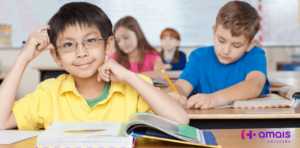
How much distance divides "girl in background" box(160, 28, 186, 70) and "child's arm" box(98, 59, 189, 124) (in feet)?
8.98

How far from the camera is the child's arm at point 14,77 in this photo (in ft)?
3.01

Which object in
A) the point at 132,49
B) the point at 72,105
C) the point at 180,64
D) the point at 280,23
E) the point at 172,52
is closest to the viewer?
the point at 72,105

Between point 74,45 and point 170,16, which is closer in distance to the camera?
point 74,45

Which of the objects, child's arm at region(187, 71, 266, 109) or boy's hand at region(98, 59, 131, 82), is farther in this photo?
child's arm at region(187, 71, 266, 109)

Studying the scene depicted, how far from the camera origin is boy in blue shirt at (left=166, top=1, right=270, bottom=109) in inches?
49.1

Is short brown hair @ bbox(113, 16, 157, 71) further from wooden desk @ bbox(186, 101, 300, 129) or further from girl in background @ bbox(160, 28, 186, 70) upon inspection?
wooden desk @ bbox(186, 101, 300, 129)

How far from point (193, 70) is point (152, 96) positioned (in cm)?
70

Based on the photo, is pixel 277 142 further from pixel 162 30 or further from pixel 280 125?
pixel 162 30

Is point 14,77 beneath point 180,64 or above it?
above

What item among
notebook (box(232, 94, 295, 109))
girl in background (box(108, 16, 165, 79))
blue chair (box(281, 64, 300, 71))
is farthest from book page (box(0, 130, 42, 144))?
blue chair (box(281, 64, 300, 71))

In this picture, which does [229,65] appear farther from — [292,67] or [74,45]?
[292,67]

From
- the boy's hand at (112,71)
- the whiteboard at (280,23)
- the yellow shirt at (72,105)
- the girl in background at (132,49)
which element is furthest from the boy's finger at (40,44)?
the whiteboard at (280,23)

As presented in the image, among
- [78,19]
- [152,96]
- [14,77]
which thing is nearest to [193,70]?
[152,96]

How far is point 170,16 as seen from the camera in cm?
445
